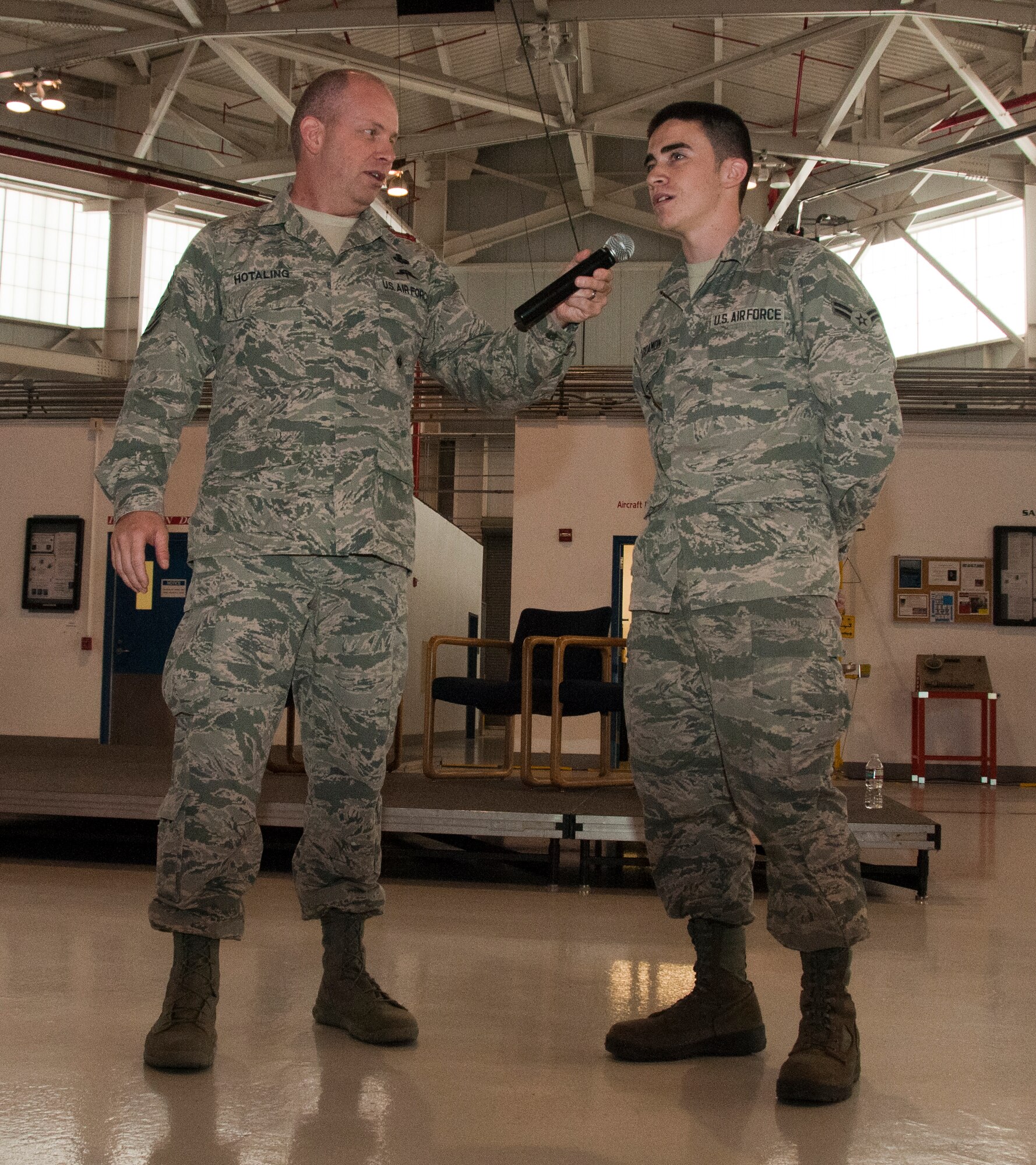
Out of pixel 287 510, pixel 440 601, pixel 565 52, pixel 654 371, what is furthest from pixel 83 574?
pixel 654 371

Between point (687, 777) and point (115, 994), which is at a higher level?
point (687, 777)

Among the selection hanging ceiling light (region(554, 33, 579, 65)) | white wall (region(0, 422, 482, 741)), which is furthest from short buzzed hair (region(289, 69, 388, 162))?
hanging ceiling light (region(554, 33, 579, 65))

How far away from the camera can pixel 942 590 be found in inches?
356

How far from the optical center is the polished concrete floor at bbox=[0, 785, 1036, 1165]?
4.92 ft

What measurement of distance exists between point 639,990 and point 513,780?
9.44 feet

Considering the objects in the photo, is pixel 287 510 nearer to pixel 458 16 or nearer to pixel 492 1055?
pixel 492 1055

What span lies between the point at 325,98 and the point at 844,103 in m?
9.70

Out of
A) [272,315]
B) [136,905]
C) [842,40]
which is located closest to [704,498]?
[272,315]

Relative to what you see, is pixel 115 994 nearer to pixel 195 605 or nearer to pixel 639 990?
pixel 195 605

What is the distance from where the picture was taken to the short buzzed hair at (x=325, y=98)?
82.1 inches

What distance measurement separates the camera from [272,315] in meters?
2.04

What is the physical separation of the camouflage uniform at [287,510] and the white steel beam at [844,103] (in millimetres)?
7788

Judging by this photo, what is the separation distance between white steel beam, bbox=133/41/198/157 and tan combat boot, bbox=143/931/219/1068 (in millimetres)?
10021

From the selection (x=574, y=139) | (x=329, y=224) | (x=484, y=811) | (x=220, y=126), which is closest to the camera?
(x=329, y=224)
